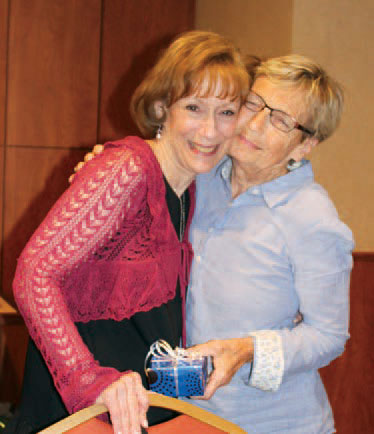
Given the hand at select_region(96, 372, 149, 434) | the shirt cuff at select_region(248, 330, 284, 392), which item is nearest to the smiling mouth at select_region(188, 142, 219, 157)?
the shirt cuff at select_region(248, 330, 284, 392)

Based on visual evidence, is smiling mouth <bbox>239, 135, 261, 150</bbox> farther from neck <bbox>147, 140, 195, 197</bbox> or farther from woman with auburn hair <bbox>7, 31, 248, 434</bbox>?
neck <bbox>147, 140, 195, 197</bbox>

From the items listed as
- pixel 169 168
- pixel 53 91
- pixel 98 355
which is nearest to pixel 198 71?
pixel 169 168

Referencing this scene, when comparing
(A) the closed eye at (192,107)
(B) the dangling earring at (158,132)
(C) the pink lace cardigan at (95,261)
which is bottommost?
(C) the pink lace cardigan at (95,261)

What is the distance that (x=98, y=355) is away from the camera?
156cm

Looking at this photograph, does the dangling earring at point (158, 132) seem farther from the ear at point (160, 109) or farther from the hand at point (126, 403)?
the hand at point (126, 403)

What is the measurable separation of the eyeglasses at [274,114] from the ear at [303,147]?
0.22 ft

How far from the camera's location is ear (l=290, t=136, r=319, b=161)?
6.16 feet

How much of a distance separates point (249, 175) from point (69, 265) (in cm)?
70

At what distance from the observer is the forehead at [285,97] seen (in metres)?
1.80

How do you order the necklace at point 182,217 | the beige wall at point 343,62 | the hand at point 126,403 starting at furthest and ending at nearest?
1. the beige wall at point 343,62
2. the necklace at point 182,217
3. the hand at point 126,403

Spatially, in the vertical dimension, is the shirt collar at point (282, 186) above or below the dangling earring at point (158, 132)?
below

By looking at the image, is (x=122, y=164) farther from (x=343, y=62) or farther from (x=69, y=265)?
(x=343, y=62)

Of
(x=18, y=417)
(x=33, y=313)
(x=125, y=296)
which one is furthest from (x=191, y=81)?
(x=18, y=417)

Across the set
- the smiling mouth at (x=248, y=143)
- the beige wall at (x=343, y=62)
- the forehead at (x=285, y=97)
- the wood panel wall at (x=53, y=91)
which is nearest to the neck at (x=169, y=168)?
the smiling mouth at (x=248, y=143)
